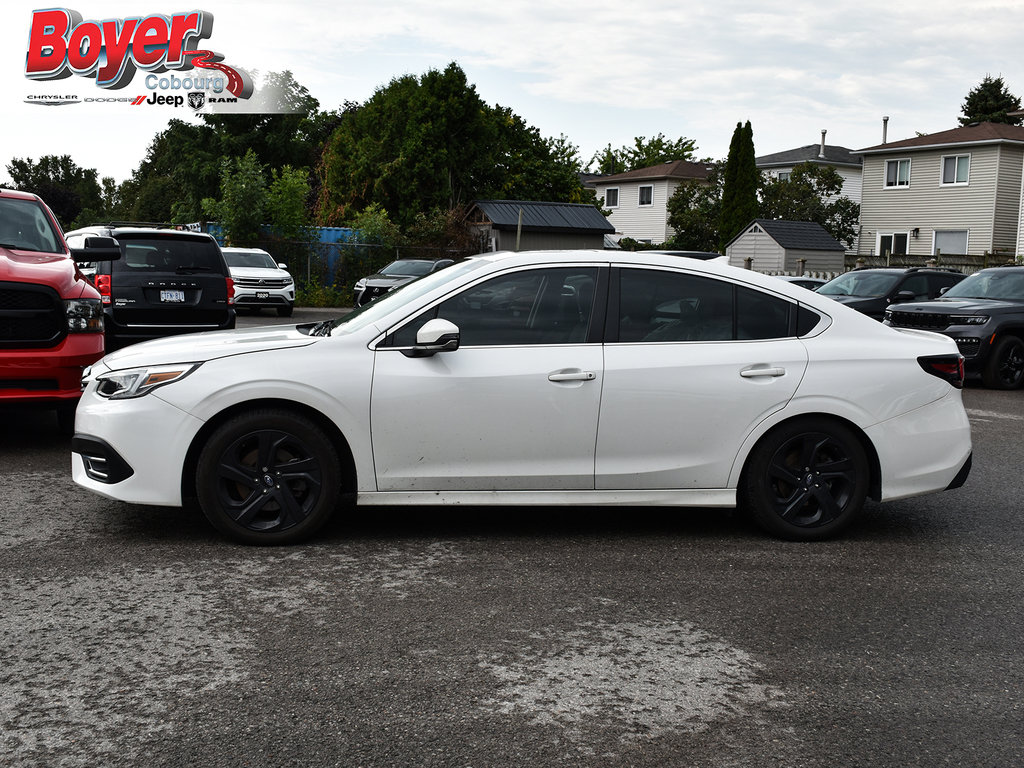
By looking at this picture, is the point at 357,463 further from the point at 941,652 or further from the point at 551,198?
the point at 551,198

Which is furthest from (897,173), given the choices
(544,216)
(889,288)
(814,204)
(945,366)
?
(945,366)

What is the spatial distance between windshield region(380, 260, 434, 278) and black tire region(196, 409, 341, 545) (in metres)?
22.7

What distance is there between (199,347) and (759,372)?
117 inches

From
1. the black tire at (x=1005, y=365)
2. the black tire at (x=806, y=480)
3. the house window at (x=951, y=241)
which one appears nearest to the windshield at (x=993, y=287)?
the black tire at (x=1005, y=365)

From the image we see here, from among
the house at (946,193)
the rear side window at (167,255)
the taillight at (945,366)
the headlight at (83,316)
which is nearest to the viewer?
the taillight at (945,366)

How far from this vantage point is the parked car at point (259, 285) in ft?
82.4

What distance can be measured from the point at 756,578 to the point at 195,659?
2.65 m

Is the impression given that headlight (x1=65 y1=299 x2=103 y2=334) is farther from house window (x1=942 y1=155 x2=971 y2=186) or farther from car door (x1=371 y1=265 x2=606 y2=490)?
house window (x1=942 y1=155 x2=971 y2=186)

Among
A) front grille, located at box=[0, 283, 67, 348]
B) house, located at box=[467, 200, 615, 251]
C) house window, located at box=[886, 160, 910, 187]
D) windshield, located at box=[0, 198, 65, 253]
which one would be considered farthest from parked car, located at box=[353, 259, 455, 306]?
house window, located at box=[886, 160, 910, 187]

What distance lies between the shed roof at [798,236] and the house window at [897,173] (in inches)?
230

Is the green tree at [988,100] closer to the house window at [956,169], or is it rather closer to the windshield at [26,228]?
the house window at [956,169]

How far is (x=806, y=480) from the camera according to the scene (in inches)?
225

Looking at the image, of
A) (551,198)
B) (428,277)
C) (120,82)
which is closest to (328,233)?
(120,82)

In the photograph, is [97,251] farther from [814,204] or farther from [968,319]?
[814,204]
